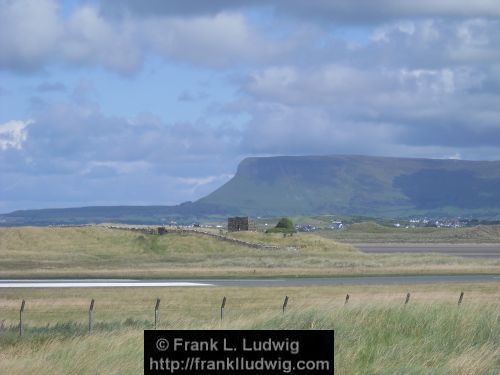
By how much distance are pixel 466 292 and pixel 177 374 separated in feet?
123

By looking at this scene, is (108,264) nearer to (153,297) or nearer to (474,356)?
(153,297)

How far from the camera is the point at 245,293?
49.2 metres

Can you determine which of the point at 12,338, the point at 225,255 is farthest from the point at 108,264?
the point at 12,338

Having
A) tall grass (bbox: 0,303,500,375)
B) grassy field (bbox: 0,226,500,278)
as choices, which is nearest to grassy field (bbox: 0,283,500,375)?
tall grass (bbox: 0,303,500,375)

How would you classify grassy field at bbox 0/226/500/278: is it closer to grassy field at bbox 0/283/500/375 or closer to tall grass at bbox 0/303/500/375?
grassy field at bbox 0/283/500/375

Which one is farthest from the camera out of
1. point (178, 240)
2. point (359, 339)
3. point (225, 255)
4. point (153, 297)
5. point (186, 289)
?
point (178, 240)

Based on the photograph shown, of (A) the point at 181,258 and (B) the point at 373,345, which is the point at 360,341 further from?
(A) the point at 181,258

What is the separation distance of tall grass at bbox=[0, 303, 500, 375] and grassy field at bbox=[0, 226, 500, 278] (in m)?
47.0

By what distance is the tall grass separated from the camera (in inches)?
626

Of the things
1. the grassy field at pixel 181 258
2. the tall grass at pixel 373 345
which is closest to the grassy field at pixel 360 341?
the tall grass at pixel 373 345

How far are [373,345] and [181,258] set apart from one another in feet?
223

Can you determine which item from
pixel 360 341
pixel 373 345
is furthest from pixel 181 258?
pixel 373 345

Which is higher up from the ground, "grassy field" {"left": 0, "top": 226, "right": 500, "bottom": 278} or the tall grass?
the tall grass

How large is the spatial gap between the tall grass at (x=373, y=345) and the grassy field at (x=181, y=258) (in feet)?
154
